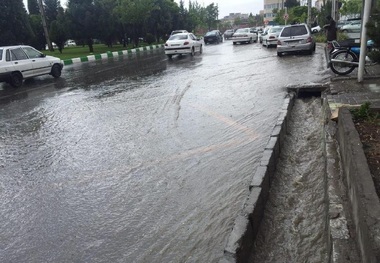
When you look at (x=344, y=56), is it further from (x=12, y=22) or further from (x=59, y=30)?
(x=59, y=30)

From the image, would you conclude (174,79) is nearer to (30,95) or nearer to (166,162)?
(30,95)

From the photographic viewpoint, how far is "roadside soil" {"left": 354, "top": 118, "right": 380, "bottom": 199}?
3.17 meters

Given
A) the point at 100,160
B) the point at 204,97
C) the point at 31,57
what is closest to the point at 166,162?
the point at 100,160

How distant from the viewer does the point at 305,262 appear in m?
3.01

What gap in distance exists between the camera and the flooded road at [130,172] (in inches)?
132

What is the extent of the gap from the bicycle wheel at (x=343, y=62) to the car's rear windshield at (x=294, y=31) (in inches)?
310

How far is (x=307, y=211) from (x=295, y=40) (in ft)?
49.2

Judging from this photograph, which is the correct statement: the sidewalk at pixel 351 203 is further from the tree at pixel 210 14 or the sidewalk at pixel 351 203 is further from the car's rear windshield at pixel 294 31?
the tree at pixel 210 14

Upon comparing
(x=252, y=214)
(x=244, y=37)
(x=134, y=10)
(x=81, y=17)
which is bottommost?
(x=252, y=214)

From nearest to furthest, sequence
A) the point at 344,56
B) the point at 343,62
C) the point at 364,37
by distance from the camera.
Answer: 1. the point at 364,37
2. the point at 343,62
3. the point at 344,56

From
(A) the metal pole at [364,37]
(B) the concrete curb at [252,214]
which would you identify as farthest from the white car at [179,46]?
(B) the concrete curb at [252,214]

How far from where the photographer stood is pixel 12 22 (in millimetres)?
26391

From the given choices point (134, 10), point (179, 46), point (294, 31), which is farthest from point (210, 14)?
point (294, 31)

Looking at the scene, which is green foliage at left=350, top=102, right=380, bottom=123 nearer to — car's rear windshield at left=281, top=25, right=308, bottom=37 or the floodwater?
the floodwater
